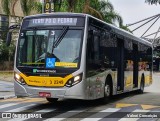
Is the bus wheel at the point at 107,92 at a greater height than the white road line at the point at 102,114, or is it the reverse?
the bus wheel at the point at 107,92

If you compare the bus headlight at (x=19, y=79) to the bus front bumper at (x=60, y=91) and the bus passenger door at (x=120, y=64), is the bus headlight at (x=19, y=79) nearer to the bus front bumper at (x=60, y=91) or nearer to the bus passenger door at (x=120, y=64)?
the bus front bumper at (x=60, y=91)

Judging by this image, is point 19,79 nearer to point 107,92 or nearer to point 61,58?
point 61,58

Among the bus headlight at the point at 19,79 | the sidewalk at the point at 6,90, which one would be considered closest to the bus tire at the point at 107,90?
the bus headlight at the point at 19,79

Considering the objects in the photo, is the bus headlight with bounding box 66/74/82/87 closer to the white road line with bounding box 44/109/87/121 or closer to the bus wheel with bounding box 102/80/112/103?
the white road line with bounding box 44/109/87/121

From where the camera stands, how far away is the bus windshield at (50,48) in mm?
13977

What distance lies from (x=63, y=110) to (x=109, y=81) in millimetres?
3020

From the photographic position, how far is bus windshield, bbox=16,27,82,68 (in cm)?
1398

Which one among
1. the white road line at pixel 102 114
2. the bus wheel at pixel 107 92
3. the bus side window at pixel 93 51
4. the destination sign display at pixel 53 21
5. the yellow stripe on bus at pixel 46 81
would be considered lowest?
the white road line at pixel 102 114

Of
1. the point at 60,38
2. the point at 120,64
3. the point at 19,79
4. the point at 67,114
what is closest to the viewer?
the point at 67,114

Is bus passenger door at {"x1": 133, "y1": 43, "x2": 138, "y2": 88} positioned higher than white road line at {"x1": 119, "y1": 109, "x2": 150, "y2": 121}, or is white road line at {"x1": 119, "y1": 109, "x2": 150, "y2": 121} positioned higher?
bus passenger door at {"x1": 133, "y1": 43, "x2": 138, "y2": 88}

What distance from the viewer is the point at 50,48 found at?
14148 millimetres

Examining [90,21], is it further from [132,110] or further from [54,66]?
[132,110]

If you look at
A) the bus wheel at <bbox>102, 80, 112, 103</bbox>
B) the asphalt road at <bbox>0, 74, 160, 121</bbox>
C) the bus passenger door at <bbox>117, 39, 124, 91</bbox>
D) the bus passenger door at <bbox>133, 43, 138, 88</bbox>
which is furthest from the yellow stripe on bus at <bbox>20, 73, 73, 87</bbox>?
the bus passenger door at <bbox>133, 43, 138, 88</bbox>

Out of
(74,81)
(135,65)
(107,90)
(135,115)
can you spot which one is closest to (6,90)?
(135,65)
